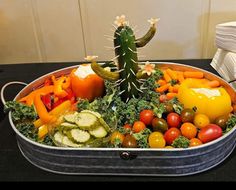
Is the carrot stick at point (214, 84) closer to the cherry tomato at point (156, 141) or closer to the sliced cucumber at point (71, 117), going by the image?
the cherry tomato at point (156, 141)

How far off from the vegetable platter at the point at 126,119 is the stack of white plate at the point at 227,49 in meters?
0.09

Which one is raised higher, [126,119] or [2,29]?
[2,29]

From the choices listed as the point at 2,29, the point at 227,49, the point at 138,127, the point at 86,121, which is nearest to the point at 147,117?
the point at 138,127

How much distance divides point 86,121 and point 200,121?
0.26 metres

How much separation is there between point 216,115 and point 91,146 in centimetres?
31

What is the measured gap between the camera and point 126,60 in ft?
2.59

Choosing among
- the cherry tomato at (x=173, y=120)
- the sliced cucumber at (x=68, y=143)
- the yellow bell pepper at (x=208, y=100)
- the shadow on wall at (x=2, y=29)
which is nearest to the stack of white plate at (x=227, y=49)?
the yellow bell pepper at (x=208, y=100)

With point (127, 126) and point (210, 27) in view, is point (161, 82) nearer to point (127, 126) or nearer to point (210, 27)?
point (127, 126)

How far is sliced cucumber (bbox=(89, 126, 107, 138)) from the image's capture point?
71 centimetres

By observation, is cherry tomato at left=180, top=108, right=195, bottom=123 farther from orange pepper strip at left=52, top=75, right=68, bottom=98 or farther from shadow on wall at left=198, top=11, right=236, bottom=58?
shadow on wall at left=198, top=11, right=236, bottom=58

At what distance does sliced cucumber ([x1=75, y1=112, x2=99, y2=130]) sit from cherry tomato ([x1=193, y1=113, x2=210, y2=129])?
23 centimetres

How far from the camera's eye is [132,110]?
79cm

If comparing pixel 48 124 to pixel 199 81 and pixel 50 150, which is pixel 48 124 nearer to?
pixel 50 150

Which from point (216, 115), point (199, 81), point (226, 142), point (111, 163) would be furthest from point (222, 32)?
point (111, 163)
